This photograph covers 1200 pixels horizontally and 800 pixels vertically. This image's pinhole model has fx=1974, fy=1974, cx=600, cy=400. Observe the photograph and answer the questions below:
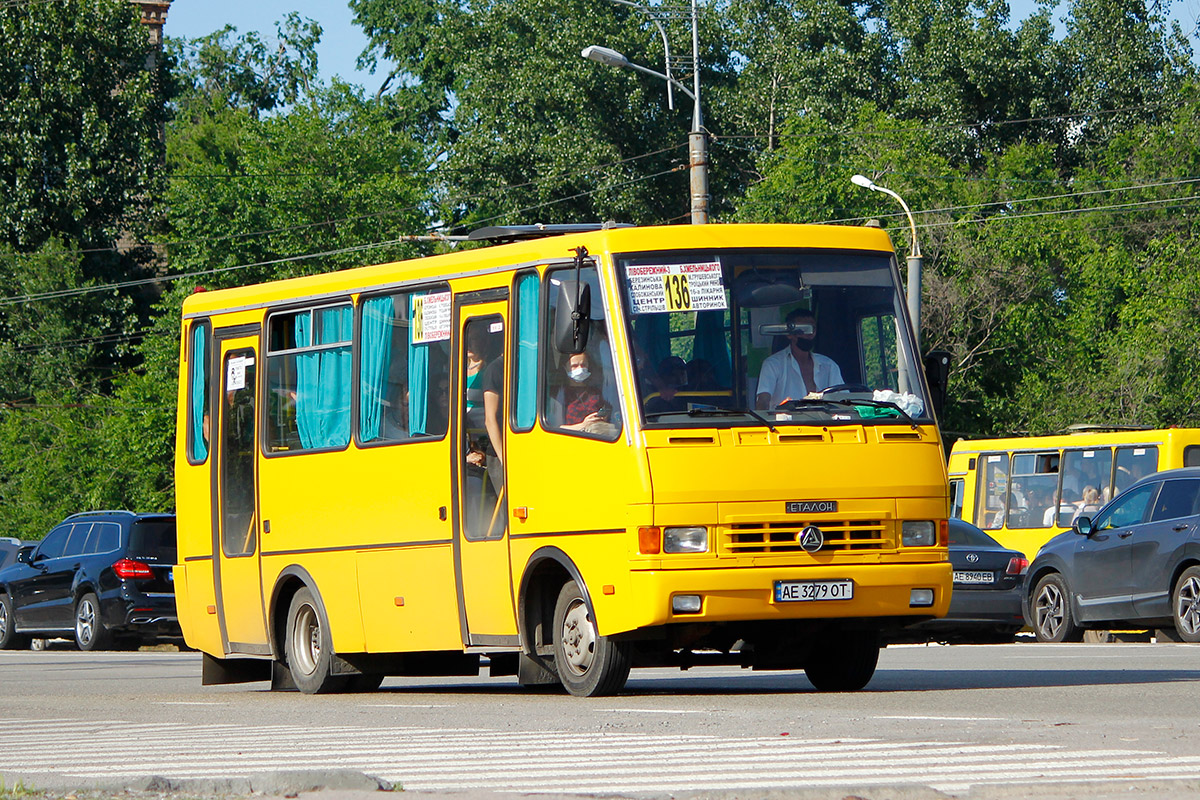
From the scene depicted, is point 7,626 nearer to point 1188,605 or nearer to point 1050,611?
point 1050,611

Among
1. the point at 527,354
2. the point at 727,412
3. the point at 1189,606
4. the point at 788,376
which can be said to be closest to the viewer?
the point at 727,412

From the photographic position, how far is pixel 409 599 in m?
13.6

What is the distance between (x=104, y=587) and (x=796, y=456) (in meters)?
16.6

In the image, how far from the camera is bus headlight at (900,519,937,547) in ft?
39.7

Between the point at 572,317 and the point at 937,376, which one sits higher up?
the point at 572,317

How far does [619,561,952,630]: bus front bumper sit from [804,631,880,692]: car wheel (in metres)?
0.77

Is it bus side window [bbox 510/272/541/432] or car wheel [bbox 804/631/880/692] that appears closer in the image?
bus side window [bbox 510/272/541/432]

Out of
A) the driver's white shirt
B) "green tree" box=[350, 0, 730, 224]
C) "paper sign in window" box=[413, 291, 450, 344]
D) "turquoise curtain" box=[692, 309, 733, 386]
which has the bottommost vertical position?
the driver's white shirt

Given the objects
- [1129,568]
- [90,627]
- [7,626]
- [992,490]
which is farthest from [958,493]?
[7,626]

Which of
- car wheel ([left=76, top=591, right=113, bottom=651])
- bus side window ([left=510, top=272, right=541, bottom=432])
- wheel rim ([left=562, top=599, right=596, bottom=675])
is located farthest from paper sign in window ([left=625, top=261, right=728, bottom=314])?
car wheel ([left=76, top=591, right=113, bottom=651])

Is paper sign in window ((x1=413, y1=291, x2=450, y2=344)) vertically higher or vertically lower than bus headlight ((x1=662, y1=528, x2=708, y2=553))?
higher

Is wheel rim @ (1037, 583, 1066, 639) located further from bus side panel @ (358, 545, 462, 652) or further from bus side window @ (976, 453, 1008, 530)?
bus side panel @ (358, 545, 462, 652)

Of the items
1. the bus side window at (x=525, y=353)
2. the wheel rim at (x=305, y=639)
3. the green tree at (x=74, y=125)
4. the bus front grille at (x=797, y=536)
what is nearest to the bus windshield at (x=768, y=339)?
the bus front grille at (x=797, y=536)

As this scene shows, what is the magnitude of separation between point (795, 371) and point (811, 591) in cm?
137
